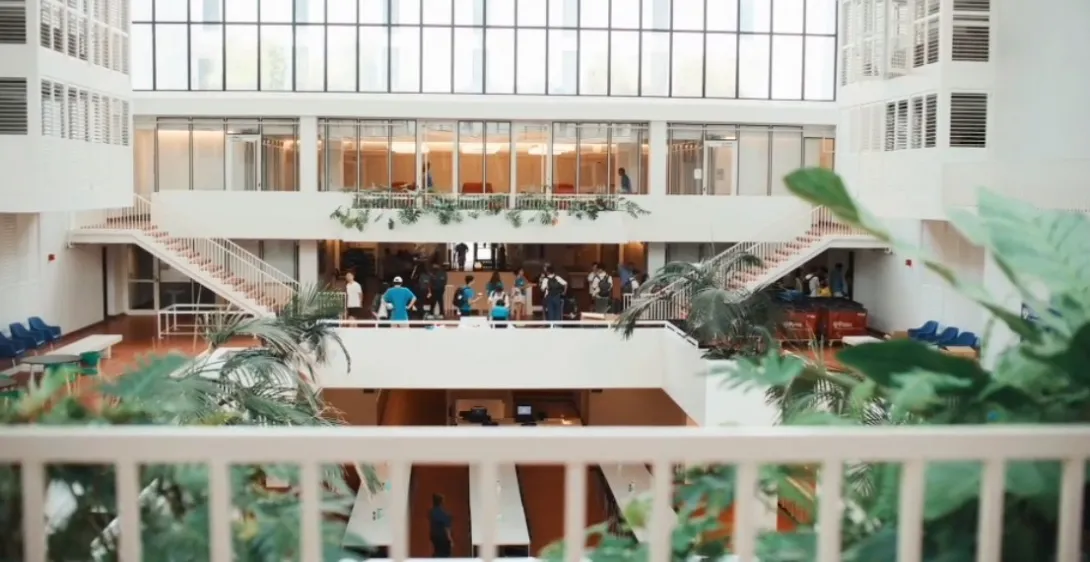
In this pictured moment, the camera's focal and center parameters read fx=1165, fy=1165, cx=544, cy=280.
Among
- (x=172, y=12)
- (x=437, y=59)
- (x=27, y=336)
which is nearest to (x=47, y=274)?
(x=27, y=336)

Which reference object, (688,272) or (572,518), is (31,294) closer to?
(688,272)

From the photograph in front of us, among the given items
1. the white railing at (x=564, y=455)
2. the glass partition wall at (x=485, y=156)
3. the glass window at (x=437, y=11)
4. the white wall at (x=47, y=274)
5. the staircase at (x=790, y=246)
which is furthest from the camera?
the glass window at (x=437, y=11)

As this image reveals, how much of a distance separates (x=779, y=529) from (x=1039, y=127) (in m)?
17.2

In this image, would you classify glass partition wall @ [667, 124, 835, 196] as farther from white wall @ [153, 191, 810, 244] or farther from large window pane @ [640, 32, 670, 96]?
large window pane @ [640, 32, 670, 96]

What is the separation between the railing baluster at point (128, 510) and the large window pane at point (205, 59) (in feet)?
95.9

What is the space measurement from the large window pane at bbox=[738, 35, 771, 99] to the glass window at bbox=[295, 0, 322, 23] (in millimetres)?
10696

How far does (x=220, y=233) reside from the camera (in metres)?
27.7

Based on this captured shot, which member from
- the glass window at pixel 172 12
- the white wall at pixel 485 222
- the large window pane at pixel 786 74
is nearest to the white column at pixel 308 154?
the white wall at pixel 485 222

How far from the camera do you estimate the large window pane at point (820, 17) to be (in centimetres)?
3144

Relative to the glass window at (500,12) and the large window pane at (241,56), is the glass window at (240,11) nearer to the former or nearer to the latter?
the large window pane at (241,56)

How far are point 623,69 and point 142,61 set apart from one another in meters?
12.5

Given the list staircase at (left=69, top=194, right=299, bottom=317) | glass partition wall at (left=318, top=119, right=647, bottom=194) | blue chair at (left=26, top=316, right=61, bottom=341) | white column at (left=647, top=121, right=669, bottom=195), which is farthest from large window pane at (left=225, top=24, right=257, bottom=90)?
white column at (left=647, top=121, right=669, bottom=195)

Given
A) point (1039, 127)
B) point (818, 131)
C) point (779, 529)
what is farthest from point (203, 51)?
point (779, 529)

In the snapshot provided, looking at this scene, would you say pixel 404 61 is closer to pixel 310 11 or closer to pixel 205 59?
pixel 310 11
